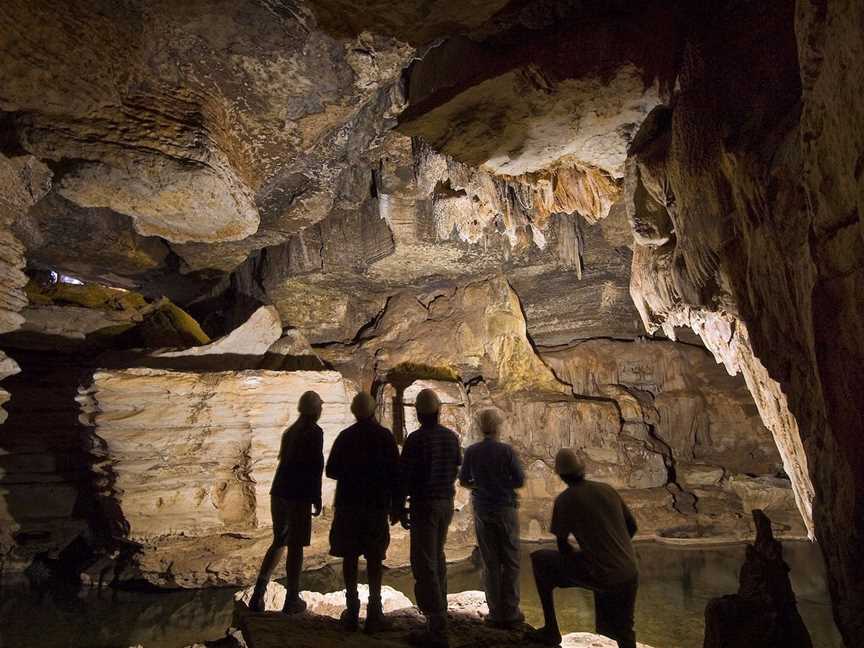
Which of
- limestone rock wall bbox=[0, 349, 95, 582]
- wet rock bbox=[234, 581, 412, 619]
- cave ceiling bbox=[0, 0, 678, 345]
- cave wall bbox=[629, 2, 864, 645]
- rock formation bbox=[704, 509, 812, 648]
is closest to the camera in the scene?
cave wall bbox=[629, 2, 864, 645]

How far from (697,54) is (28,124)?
521cm

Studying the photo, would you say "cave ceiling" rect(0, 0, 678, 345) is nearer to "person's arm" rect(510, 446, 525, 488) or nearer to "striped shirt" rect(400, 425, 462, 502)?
"striped shirt" rect(400, 425, 462, 502)

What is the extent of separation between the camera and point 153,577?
7020mm

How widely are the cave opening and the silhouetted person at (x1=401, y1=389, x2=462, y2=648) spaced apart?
0.60m

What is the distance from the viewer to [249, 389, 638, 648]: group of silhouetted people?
2799 mm

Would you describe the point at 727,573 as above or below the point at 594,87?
below

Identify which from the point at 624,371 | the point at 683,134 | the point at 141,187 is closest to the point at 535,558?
the point at 683,134

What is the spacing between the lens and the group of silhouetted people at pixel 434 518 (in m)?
2.80

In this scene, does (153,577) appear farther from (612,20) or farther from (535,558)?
(612,20)

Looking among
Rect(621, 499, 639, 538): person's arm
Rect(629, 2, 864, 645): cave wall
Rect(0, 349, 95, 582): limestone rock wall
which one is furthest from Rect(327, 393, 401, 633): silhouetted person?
Rect(0, 349, 95, 582): limestone rock wall

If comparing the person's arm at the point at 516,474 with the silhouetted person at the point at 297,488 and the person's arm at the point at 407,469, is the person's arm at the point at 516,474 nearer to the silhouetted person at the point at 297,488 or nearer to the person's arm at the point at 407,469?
the person's arm at the point at 407,469

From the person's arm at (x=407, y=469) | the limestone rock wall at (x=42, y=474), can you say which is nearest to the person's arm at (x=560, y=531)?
the person's arm at (x=407, y=469)

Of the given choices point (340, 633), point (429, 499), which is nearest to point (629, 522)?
point (429, 499)

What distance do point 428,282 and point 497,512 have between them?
301 inches
